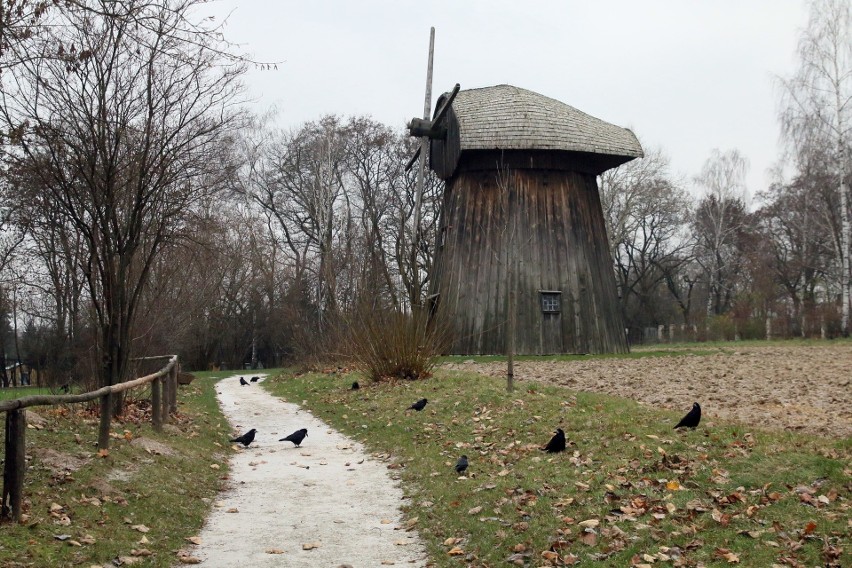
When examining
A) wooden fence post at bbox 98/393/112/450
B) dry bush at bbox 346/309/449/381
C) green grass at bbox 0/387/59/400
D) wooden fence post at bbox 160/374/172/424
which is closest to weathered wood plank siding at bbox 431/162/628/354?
dry bush at bbox 346/309/449/381

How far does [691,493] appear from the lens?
7.62 m

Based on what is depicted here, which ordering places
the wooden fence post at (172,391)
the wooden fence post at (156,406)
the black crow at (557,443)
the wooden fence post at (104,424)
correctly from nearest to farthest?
the wooden fence post at (104,424) → the black crow at (557,443) → the wooden fence post at (156,406) → the wooden fence post at (172,391)

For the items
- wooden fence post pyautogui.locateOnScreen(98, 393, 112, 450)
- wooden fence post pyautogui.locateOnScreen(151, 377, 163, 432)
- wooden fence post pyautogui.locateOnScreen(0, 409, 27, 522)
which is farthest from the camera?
wooden fence post pyautogui.locateOnScreen(151, 377, 163, 432)

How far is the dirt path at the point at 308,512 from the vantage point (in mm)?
7316

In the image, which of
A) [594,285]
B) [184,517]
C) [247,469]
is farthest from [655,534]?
[594,285]

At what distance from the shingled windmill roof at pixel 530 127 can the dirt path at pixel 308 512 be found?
1376 centimetres

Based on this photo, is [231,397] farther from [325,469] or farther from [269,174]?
[269,174]

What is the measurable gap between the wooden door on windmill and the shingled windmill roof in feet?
14.7

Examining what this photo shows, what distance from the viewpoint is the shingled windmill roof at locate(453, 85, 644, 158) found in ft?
84.7

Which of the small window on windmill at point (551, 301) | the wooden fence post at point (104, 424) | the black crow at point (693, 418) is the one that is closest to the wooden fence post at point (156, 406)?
the wooden fence post at point (104, 424)

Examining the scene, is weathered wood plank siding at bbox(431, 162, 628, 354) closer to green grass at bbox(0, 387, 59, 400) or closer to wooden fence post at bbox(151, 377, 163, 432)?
green grass at bbox(0, 387, 59, 400)

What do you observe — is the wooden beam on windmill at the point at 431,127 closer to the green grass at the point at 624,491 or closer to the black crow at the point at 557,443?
the green grass at the point at 624,491

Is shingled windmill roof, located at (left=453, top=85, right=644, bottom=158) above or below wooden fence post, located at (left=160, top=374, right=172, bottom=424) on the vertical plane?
above

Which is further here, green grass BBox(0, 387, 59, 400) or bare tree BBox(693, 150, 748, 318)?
bare tree BBox(693, 150, 748, 318)
